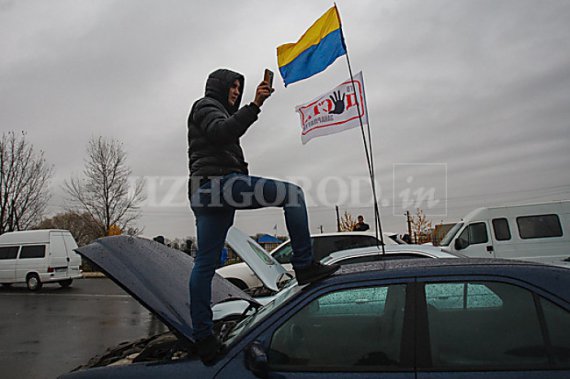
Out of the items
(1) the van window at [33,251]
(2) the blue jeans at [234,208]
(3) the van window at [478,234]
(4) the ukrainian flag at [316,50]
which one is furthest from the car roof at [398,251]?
(1) the van window at [33,251]

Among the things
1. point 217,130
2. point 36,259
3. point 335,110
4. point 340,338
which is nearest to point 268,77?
point 217,130

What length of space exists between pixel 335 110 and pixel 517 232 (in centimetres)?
675

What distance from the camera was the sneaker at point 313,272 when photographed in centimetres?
229

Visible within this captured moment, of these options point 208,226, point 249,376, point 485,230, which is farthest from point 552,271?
point 485,230

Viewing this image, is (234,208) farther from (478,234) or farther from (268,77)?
(478,234)

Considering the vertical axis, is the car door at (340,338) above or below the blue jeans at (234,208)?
below

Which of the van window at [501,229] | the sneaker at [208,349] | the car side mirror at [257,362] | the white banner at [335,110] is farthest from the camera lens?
the van window at [501,229]

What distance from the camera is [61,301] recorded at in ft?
42.1

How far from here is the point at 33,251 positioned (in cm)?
1590

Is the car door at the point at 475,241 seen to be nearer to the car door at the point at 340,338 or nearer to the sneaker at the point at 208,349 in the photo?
the car door at the point at 340,338

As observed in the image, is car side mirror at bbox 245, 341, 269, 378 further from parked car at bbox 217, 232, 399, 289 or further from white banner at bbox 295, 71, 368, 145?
white banner at bbox 295, 71, 368, 145

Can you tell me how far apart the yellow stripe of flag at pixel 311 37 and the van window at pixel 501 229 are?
27.9 ft

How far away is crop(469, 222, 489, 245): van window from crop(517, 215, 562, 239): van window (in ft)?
2.94

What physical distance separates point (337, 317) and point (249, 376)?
1.54ft
